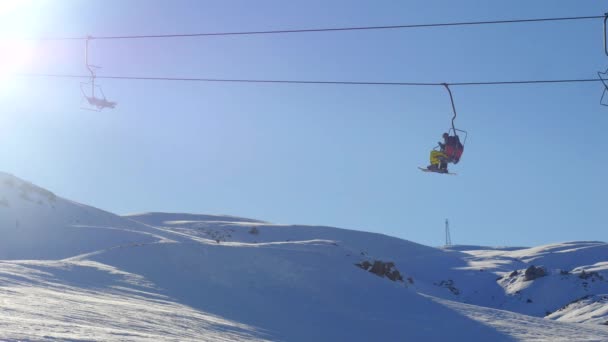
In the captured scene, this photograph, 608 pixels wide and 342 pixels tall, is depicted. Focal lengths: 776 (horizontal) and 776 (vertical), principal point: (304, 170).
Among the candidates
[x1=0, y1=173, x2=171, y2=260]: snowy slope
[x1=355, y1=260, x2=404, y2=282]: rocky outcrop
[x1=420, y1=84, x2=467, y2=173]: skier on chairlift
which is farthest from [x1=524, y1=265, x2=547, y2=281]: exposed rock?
[x1=420, y1=84, x2=467, y2=173]: skier on chairlift

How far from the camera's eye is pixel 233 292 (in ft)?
90.1

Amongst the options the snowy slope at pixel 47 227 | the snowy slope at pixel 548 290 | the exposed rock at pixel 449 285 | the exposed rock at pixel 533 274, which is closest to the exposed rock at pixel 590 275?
the snowy slope at pixel 548 290

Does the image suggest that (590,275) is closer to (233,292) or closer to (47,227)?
(233,292)

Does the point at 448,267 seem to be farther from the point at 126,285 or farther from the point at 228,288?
the point at 126,285

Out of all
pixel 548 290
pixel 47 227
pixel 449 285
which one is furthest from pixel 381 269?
pixel 47 227

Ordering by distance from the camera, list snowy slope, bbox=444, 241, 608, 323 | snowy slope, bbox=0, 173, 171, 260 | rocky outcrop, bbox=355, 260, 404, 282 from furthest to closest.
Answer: snowy slope, bbox=444, 241, 608, 323 < snowy slope, bbox=0, 173, 171, 260 < rocky outcrop, bbox=355, 260, 404, 282

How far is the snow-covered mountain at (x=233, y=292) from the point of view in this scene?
16.7 m

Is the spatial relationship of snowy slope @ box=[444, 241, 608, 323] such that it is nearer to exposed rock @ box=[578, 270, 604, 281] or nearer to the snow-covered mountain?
exposed rock @ box=[578, 270, 604, 281]

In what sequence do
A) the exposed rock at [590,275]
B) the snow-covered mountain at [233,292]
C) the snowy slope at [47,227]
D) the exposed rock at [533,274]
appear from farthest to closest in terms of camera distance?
the exposed rock at [533,274] < the exposed rock at [590,275] < the snowy slope at [47,227] < the snow-covered mountain at [233,292]

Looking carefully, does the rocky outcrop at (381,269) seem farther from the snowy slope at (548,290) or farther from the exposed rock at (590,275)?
the exposed rock at (590,275)

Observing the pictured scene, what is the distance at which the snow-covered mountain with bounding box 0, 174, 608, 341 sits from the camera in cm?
1673

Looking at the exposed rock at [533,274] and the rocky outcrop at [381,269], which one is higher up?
the exposed rock at [533,274]

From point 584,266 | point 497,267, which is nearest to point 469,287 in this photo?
point 497,267

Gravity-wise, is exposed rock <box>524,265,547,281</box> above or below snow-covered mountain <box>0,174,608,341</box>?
above
